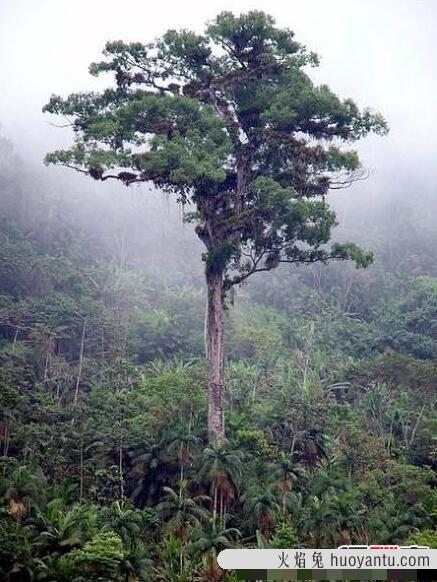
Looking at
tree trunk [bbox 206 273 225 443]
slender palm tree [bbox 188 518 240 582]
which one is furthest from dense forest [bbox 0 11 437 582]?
tree trunk [bbox 206 273 225 443]

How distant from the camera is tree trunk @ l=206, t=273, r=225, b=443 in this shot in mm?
27016

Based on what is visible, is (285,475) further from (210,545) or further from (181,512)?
(210,545)

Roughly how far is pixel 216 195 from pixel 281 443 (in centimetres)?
987

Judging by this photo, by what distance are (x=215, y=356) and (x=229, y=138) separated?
7.34m

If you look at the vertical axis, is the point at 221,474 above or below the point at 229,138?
below

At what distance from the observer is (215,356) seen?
27516 millimetres

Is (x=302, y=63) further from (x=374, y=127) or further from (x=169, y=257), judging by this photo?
(x=169, y=257)

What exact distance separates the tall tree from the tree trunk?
0.12 ft

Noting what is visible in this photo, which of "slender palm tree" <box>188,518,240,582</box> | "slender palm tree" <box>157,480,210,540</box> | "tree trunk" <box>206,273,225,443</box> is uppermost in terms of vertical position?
"tree trunk" <box>206,273,225,443</box>

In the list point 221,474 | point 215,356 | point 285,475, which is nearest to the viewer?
point 221,474

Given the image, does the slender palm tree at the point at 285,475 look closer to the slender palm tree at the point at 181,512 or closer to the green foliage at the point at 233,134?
the slender palm tree at the point at 181,512

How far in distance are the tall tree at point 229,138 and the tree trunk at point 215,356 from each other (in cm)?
4

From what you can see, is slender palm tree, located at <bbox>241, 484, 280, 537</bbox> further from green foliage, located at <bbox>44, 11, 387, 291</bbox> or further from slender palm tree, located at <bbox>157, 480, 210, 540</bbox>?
green foliage, located at <bbox>44, 11, 387, 291</bbox>

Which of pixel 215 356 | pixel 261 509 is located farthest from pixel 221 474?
pixel 215 356
